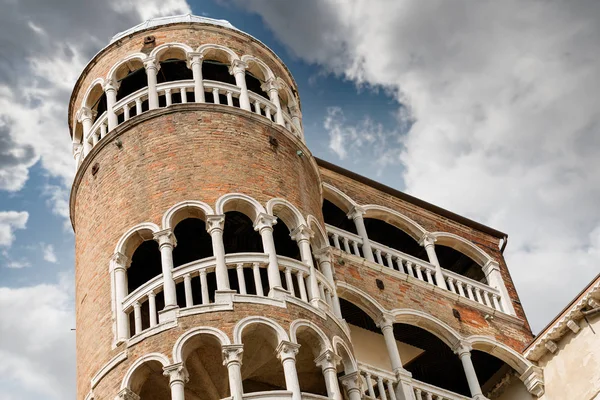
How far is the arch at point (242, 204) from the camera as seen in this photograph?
1945 centimetres

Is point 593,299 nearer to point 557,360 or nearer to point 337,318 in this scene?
point 557,360

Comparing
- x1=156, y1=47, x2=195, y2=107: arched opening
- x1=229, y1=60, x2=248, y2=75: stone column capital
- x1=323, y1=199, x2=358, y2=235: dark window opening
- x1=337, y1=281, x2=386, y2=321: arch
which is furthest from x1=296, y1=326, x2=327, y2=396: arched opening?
x1=229, y1=60, x2=248, y2=75: stone column capital

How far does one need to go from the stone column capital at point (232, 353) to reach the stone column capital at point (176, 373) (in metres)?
0.64

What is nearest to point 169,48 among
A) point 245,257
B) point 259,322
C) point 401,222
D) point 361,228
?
point 361,228

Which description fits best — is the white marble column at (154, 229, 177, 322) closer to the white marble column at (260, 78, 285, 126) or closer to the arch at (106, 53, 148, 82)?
the white marble column at (260, 78, 285, 126)

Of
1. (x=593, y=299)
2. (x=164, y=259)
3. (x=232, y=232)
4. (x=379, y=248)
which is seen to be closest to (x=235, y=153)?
(x=232, y=232)

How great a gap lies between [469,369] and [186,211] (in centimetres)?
714

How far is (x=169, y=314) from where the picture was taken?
17500mm

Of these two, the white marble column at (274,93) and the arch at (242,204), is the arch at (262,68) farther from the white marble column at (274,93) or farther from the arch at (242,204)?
the arch at (242,204)

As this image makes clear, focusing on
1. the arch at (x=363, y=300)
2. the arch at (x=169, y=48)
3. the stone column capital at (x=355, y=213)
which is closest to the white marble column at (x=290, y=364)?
the arch at (x=363, y=300)

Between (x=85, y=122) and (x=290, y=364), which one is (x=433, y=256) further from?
(x=290, y=364)

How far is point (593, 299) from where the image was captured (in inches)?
860

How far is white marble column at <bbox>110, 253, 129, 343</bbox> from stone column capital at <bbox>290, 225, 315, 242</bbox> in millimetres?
3108

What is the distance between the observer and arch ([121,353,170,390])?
17031 millimetres
